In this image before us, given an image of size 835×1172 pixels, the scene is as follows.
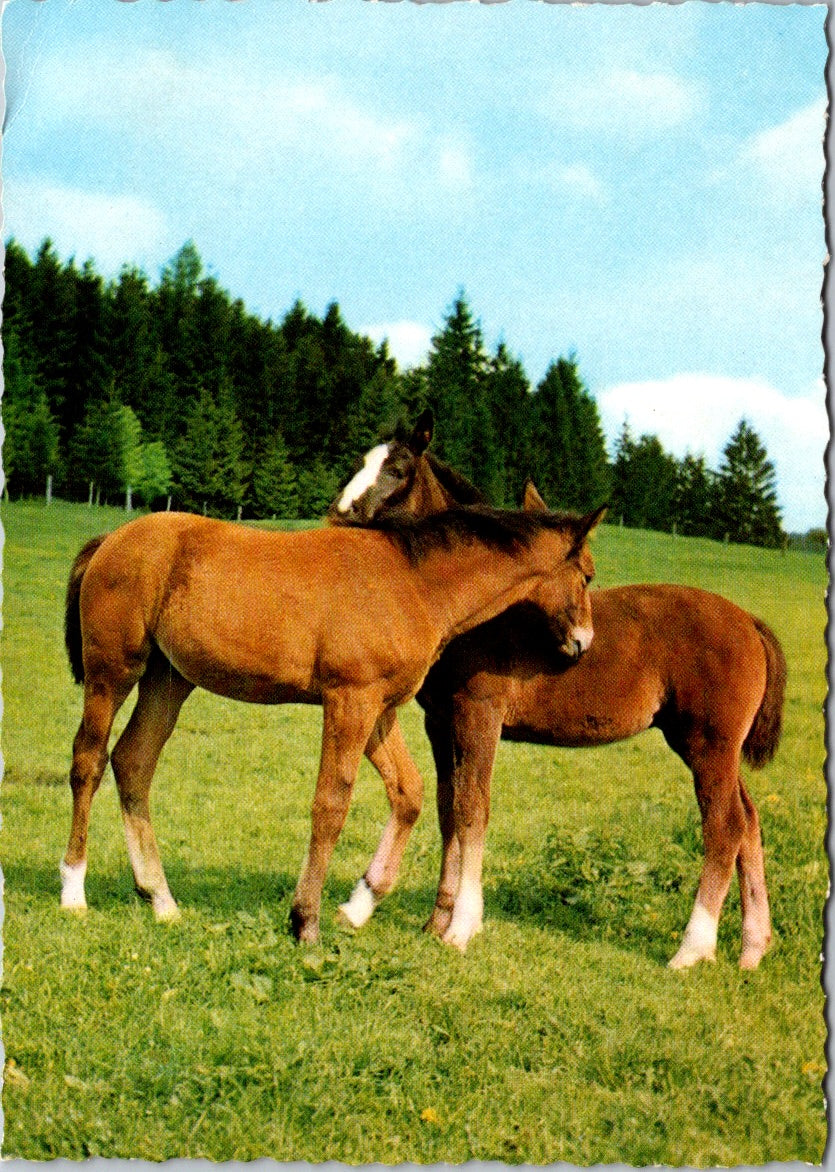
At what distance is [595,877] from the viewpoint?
20.5ft

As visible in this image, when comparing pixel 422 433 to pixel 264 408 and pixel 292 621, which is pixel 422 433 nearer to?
pixel 264 408

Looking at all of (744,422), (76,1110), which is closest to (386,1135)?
(76,1110)

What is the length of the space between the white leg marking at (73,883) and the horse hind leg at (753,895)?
3383 millimetres

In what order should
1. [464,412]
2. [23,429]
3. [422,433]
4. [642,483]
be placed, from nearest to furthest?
[23,429]
[422,433]
[642,483]
[464,412]

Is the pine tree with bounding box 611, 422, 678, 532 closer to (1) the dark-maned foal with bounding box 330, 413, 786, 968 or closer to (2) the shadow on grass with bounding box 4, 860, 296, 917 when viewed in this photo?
(1) the dark-maned foal with bounding box 330, 413, 786, 968

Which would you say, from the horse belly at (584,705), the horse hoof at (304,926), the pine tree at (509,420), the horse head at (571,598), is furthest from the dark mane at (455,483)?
the horse hoof at (304,926)

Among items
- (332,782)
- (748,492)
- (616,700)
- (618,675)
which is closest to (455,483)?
(618,675)

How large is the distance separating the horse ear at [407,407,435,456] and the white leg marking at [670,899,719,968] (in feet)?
9.45

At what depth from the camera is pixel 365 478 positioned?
557 cm

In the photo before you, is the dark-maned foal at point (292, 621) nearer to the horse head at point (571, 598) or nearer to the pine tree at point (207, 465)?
the horse head at point (571, 598)

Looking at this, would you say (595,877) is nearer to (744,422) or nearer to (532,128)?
(744,422)

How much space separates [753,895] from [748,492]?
7.14 feet

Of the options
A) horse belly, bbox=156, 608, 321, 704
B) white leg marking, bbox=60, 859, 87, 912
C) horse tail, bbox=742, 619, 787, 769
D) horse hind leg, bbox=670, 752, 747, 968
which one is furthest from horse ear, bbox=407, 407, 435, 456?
white leg marking, bbox=60, 859, 87, 912

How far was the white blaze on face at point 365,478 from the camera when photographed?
5.48m
